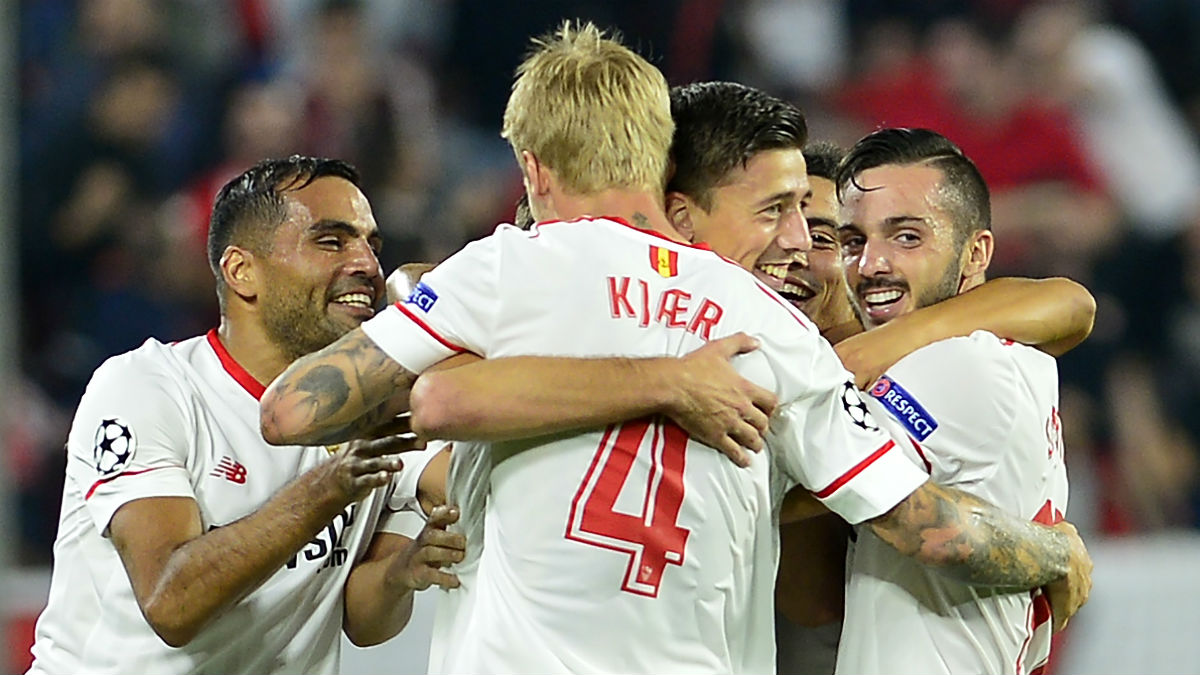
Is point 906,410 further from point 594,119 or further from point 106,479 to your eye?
point 106,479

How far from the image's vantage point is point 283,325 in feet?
12.5

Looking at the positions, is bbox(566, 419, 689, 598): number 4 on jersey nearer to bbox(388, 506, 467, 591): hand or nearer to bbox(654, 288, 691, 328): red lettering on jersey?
bbox(654, 288, 691, 328): red lettering on jersey

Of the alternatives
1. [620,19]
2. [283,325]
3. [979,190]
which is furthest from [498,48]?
[979,190]

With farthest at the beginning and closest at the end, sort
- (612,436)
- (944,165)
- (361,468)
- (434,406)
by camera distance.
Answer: (944,165) < (361,468) < (612,436) < (434,406)

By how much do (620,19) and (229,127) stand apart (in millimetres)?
1941

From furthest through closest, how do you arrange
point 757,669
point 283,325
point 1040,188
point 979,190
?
point 1040,188 → point 283,325 → point 979,190 → point 757,669

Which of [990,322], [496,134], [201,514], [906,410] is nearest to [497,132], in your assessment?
[496,134]

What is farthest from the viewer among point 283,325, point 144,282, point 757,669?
point 144,282

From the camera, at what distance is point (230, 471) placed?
3.56 metres

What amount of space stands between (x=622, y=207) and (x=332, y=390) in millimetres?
584

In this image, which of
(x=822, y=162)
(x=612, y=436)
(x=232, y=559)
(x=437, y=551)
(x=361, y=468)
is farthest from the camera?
(x=822, y=162)

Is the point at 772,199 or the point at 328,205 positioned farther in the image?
the point at 328,205

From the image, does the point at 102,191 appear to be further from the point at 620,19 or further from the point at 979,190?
the point at 979,190

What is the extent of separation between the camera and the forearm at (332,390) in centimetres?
275
